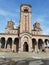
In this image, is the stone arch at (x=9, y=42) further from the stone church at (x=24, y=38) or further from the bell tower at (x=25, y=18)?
the bell tower at (x=25, y=18)

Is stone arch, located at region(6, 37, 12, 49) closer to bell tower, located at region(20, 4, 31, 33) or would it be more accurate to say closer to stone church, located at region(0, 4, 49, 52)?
stone church, located at region(0, 4, 49, 52)

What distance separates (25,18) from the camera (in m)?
57.0

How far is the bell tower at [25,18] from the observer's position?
183 ft

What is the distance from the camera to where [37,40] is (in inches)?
2217

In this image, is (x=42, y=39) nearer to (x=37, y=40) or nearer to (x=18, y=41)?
(x=37, y=40)

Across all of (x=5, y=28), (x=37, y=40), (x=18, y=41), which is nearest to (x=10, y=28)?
(x=5, y=28)

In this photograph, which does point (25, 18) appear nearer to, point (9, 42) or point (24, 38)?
point (24, 38)

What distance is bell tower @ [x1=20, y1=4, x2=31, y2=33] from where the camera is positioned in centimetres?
5584

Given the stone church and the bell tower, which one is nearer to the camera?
the stone church

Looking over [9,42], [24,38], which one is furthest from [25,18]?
[9,42]

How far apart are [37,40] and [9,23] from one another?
54.4 ft

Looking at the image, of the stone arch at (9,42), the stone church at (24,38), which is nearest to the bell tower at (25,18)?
the stone church at (24,38)

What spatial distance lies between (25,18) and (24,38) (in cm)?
714

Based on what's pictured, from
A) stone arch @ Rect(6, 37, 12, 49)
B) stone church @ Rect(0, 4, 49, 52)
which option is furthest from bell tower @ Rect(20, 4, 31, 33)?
stone arch @ Rect(6, 37, 12, 49)
